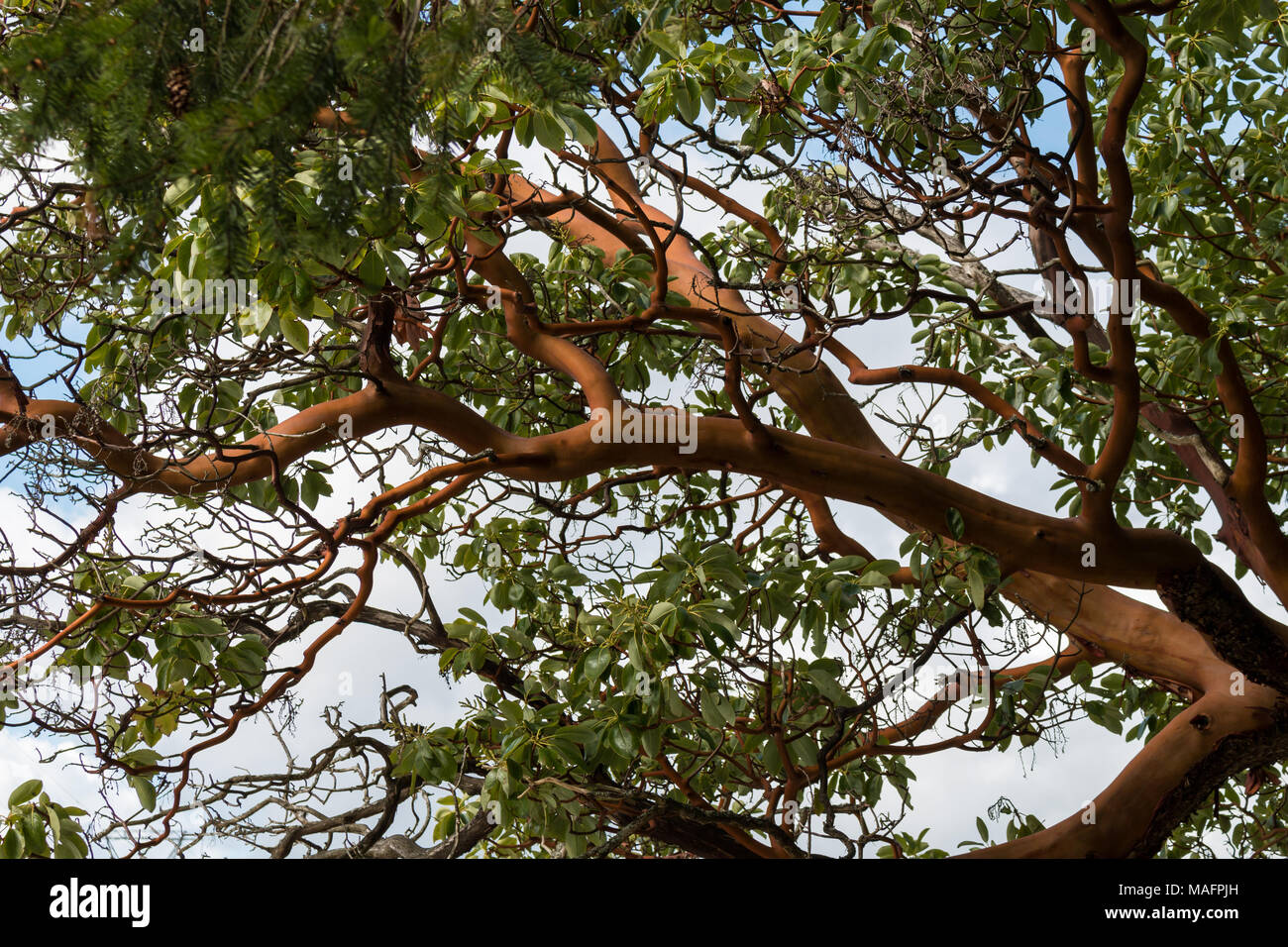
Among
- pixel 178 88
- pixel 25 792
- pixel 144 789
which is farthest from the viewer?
pixel 144 789

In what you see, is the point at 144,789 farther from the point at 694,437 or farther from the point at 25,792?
the point at 694,437

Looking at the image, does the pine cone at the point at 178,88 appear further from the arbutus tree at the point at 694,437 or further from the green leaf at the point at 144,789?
the green leaf at the point at 144,789

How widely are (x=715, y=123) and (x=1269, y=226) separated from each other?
2.53 meters

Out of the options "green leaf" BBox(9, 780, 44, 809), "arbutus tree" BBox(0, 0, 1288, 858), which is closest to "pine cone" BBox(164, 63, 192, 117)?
"arbutus tree" BBox(0, 0, 1288, 858)

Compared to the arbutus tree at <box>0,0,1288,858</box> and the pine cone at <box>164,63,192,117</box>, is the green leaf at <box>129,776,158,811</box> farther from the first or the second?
the pine cone at <box>164,63,192,117</box>

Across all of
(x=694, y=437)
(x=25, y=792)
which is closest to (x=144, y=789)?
(x=25, y=792)

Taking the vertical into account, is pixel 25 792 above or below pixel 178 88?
below

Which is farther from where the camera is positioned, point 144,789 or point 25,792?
point 144,789

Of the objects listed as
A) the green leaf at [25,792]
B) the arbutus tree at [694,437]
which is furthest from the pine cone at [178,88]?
the green leaf at [25,792]

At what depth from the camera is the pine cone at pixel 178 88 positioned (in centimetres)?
181

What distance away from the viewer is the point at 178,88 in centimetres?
182

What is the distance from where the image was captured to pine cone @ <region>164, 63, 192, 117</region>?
181 centimetres
